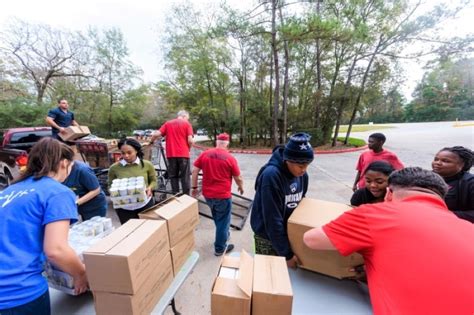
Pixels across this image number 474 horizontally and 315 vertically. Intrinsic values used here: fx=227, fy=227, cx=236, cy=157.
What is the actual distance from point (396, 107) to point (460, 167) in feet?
159

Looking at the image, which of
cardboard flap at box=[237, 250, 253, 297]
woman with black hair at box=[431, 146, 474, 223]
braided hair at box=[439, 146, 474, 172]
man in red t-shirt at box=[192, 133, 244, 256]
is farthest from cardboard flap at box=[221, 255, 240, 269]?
braided hair at box=[439, 146, 474, 172]

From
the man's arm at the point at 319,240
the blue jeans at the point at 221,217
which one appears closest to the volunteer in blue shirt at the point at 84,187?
the blue jeans at the point at 221,217

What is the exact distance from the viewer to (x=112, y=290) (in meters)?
1.15

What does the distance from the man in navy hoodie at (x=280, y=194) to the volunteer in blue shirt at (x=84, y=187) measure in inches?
69.1

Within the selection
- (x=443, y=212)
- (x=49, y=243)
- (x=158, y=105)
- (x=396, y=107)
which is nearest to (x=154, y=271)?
(x=49, y=243)

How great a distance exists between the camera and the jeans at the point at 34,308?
3.55 feet

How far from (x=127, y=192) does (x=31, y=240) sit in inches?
48.3

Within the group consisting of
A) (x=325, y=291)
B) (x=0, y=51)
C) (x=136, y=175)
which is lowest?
(x=325, y=291)

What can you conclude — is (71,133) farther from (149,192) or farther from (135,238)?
(135,238)

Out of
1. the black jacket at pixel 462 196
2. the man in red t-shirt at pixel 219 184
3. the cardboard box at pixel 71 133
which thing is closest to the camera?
the black jacket at pixel 462 196

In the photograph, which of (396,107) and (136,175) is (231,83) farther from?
(396,107)

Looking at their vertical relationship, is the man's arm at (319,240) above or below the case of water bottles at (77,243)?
above

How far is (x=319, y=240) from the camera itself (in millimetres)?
1175

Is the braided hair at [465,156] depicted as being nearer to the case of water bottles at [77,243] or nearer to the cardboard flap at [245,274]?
the cardboard flap at [245,274]
